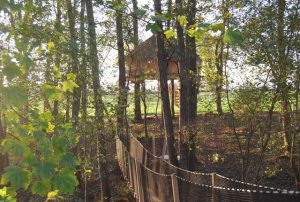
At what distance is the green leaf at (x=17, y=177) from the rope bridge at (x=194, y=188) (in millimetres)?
2131

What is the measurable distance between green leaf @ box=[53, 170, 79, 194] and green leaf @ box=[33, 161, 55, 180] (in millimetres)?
37

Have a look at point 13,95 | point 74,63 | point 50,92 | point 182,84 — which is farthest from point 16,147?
point 182,84

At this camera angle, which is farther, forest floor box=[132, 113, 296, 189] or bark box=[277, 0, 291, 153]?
forest floor box=[132, 113, 296, 189]

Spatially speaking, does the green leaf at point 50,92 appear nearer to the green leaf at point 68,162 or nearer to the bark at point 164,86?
the green leaf at point 68,162

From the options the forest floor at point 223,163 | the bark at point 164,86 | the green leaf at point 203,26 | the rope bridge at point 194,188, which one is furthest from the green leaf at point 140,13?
the forest floor at point 223,163

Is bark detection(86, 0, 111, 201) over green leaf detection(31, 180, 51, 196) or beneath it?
over

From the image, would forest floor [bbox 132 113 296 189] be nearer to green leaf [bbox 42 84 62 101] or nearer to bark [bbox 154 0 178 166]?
bark [bbox 154 0 178 166]

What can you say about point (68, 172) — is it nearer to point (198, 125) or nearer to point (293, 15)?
point (293, 15)

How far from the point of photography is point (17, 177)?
7.04 feet

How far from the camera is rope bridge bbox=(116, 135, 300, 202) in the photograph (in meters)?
3.62

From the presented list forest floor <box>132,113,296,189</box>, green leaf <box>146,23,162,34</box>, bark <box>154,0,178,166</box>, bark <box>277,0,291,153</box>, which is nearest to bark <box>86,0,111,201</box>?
bark <box>154,0,178,166</box>

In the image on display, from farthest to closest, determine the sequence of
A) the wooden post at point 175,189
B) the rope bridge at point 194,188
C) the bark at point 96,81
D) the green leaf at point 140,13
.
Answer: the bark at point 96,81 < the wooden post at point 175,189 < the rope bridge at point 194,188 < the green leaf at point 140,13

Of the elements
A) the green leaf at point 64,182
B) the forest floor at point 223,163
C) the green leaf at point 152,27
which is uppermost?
the green leaf at point 152,27

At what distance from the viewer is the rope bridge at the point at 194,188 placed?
3.62 m
